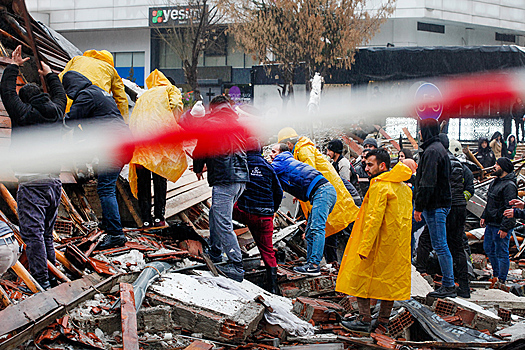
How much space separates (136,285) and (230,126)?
2.02m

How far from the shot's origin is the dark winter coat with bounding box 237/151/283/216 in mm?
6078

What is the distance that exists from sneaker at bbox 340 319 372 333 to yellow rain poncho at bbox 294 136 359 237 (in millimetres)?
2275

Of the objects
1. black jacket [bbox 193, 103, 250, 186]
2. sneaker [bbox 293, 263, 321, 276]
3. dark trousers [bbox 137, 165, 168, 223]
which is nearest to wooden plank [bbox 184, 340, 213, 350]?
black jacket [bbox 193, 103, 250, 186]

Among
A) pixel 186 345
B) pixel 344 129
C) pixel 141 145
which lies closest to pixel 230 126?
pixel 141 145

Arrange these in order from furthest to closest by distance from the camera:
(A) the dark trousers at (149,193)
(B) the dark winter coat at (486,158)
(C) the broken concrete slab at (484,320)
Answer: (B) the dark winter coat at (486,158) → (A) the dark trousers at (149,193) → (C) the broken concrete slab at (484,320)

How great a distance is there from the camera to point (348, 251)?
5199 mm

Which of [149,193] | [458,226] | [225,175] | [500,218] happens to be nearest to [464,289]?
[458,226]

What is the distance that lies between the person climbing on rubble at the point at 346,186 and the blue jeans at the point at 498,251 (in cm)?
195

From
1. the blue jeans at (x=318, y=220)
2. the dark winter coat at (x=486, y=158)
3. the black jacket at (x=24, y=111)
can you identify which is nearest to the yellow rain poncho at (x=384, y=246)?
the blue jeans at (x=318, y=220)

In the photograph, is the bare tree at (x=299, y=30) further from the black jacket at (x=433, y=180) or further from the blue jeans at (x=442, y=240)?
the blue jeans at (x=442, y=240)

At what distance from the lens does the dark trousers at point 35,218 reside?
14.0 feet

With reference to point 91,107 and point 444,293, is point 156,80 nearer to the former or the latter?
point 91,107

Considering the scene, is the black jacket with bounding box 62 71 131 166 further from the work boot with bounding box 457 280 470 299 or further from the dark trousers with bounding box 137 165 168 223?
the work boot with bounding box 457 280 470 299

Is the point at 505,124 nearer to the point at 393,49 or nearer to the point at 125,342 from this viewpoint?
the point at 393,49
